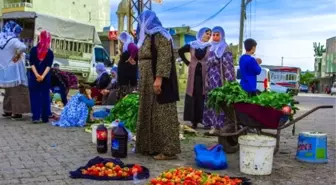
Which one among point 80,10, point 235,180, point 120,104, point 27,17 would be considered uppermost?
point 80,10

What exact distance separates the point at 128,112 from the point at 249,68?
7.88ft

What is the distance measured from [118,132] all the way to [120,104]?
2.53 metres

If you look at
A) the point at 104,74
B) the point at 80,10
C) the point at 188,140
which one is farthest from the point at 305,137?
the point at 80,10

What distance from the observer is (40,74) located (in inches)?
369

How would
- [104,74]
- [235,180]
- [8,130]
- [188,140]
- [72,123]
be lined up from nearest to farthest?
[235,180] → [188,140] → [8,130] → [72,123] → [104,74]

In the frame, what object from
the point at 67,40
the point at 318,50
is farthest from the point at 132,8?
the point at 318,50

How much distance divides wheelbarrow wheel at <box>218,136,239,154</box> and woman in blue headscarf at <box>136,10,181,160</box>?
96 cm

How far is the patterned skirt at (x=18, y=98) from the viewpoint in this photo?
997 centimetres

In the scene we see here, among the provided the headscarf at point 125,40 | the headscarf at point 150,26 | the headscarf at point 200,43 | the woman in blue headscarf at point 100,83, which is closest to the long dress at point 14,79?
the headscarf at point 125,40

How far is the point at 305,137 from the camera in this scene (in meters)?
6.22

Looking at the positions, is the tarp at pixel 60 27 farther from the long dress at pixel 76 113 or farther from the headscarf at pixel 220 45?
the headscarf at pixel 220 45

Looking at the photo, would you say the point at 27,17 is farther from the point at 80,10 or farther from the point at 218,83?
the point at 80,10

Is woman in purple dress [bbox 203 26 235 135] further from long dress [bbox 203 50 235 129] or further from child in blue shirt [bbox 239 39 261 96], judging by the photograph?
child in blue shirt [bbox 239 39 261 96]

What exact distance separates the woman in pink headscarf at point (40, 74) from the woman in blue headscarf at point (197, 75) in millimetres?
2743
